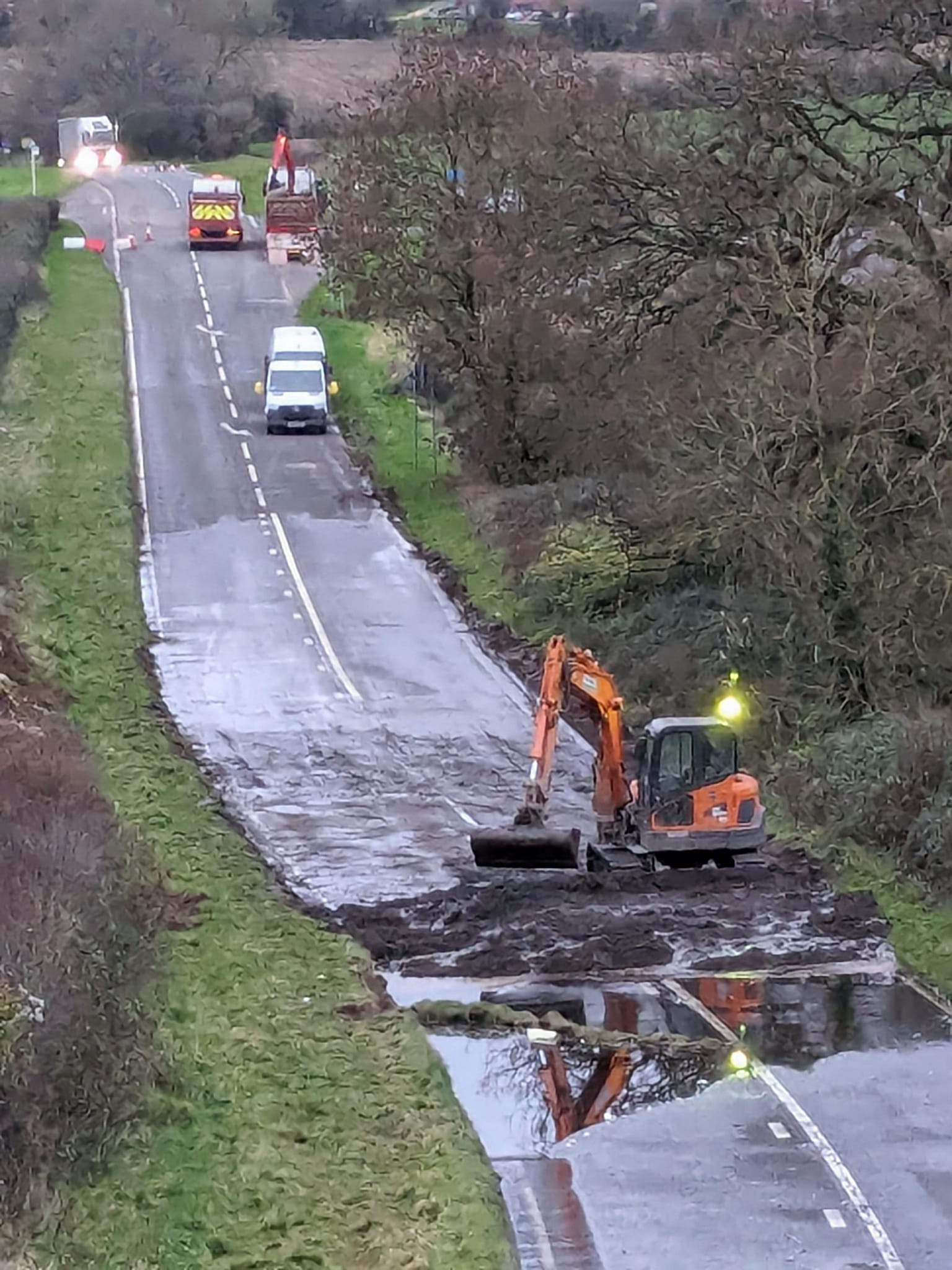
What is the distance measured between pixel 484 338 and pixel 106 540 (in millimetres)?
8216

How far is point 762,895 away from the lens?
2180 centimetres

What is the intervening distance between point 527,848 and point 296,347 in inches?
1189

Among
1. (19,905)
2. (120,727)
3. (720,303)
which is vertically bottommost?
(120,727)

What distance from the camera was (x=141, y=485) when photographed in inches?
1674

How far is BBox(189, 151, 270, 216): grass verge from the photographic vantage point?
7956 cm

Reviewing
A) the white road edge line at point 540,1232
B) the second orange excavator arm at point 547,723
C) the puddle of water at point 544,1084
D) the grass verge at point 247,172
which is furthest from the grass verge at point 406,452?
the grass verge at point 247,172

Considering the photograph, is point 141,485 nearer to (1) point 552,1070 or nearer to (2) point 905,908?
(2) point 905,908

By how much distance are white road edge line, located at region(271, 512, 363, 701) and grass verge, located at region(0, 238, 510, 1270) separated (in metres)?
3.43

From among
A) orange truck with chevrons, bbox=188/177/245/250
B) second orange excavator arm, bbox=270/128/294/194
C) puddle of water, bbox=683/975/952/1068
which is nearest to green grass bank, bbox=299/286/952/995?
puddle of water, bbox=683/975/952/1068

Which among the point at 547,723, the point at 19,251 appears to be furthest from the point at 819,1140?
the point at 19,251

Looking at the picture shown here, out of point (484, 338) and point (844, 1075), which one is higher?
point (484, 338)

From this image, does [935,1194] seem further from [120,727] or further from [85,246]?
[85,246]

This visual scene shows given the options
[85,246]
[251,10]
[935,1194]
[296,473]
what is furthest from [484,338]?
[251,10]

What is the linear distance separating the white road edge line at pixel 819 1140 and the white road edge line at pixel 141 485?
16.7 meters
